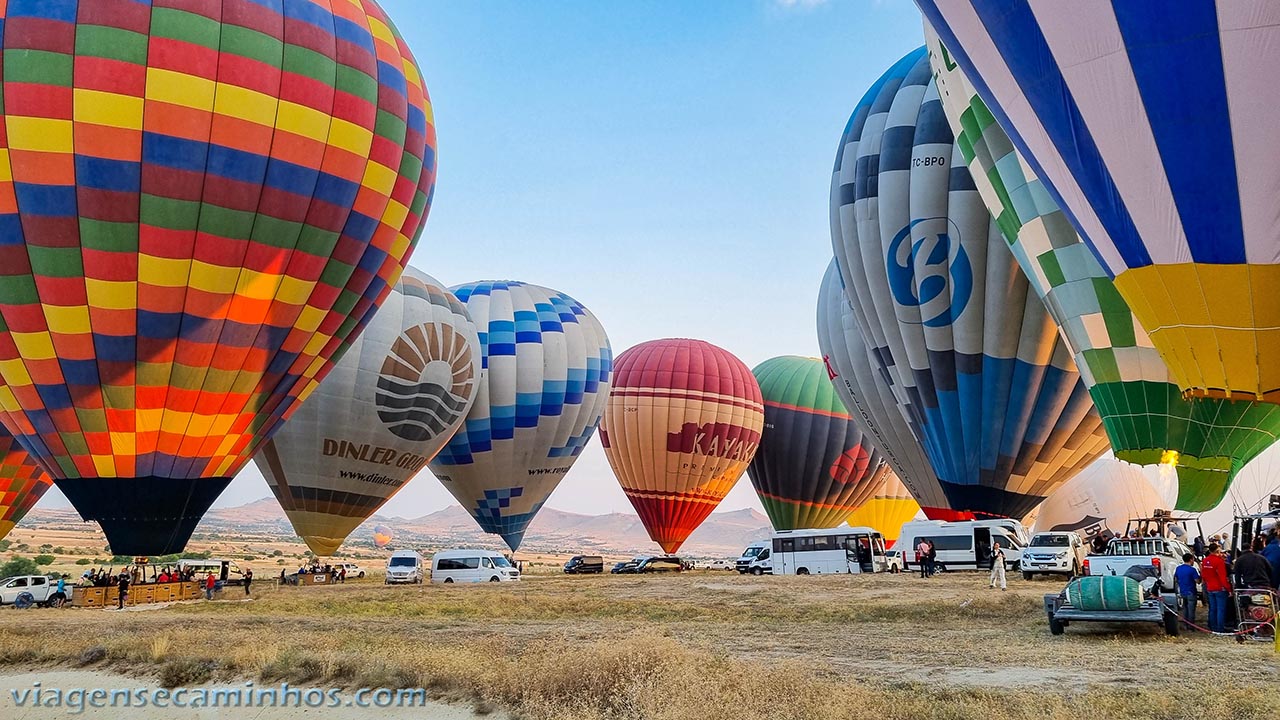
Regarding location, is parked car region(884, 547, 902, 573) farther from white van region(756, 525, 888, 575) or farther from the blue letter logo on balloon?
the blue letter logo on balloon

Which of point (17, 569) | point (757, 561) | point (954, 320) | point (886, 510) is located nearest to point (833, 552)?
point (757, 561)

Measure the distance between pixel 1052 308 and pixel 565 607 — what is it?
977 centimetres

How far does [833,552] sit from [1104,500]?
1910 cm

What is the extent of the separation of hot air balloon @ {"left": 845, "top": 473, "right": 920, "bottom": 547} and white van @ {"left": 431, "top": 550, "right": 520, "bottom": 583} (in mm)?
20816

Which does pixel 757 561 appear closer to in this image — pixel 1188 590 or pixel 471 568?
pixel 471 568

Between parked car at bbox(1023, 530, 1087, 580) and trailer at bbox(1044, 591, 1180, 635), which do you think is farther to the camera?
parked car at bbox(1023, 530, 1087, 580)

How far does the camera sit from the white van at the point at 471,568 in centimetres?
2803

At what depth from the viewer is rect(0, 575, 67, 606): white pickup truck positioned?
24.0 meters

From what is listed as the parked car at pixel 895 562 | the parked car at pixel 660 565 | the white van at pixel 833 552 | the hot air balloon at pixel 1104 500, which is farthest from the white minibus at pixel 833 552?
the hot air balloon at pixel 1104 500

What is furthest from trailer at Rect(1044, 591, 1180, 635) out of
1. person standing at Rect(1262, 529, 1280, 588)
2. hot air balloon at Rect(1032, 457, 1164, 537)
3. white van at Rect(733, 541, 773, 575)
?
hot air balloon at Rect(1032, 457, 1164, 537)

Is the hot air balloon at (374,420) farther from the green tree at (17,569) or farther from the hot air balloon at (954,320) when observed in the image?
the green tree at (17,569)

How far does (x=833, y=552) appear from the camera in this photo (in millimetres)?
28766

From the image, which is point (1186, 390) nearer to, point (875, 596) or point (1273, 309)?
point (1273, 309)

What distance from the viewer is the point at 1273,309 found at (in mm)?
9766
